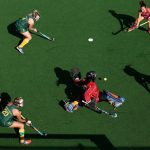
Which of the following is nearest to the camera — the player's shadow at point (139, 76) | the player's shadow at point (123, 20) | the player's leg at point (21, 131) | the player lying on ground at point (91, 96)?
the player's leg at point (21, 131)

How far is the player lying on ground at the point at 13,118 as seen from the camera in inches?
505

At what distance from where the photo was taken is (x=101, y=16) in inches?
674

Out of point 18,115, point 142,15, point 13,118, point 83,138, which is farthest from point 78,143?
point 142,15

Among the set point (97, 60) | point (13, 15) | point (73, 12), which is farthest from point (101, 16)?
point (13, 15)

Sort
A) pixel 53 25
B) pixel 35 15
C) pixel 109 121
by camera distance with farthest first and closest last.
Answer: pixel 53 25
pixel 35 15
pixel 109 121

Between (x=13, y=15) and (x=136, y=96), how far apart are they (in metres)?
6.42

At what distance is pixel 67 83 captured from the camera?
14.8m

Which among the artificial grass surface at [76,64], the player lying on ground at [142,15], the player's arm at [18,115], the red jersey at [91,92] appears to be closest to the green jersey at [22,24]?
the artificial grass surface at [76,64]

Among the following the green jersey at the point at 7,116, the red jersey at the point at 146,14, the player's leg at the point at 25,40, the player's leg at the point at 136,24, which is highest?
the red jersey at the point at 146,14

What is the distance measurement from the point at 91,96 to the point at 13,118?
2.61m

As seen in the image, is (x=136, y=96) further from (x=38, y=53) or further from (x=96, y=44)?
(x=38, y=53)

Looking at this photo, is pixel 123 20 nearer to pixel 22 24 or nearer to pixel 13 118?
pixel 22 24

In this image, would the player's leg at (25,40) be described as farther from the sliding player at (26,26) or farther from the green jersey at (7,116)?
the green jersey at (7,116)

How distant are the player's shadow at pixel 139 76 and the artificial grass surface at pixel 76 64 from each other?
0.45 feet
